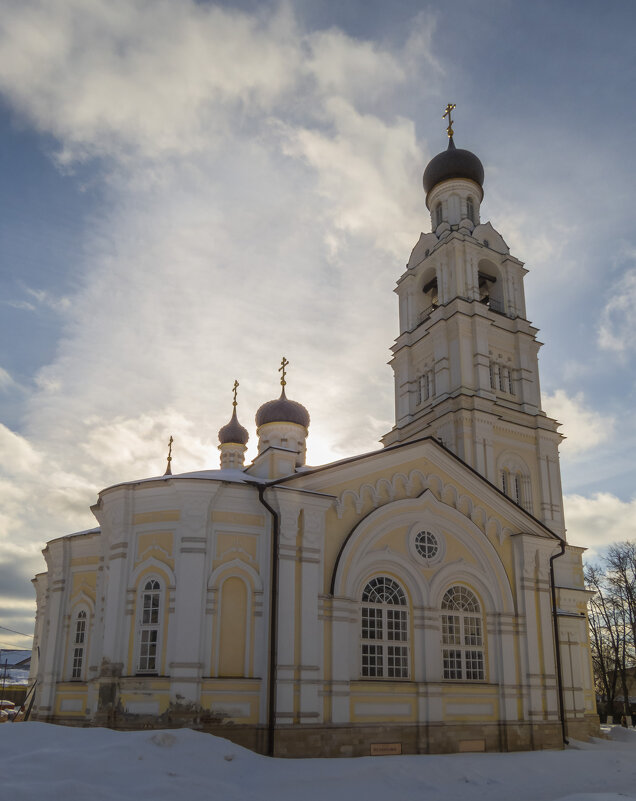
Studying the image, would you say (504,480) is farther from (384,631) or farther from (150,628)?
(150,628)

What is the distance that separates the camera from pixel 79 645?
19.8 meters

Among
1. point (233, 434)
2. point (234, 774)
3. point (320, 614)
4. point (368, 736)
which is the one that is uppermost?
point (233, 434)

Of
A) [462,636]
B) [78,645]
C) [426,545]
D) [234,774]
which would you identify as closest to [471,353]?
[426,545]

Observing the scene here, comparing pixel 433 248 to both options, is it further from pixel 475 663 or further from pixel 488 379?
pixel 475 663

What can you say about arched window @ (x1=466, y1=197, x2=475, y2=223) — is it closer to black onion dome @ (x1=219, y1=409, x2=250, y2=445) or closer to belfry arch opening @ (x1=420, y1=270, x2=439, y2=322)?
belfry arch opening @ (x1=420, y1=270, x2=439, y2=322)

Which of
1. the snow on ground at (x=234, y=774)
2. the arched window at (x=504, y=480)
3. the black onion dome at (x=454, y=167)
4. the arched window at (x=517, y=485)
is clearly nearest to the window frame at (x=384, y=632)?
the snow on ground at (x=234, y=774)

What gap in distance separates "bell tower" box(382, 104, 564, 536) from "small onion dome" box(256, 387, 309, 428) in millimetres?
5286

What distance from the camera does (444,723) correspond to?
17.3 metres

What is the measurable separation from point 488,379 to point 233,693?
16.5 meters

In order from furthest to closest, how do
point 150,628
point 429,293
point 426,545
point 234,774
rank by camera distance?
point 429,293, point 426,545, point 150,628, point 234,774

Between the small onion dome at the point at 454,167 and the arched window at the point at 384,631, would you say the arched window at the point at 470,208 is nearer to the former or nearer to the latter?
the small onion dome at the point at 454,167

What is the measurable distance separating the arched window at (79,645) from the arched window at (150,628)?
4797 mm

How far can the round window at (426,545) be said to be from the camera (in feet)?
60.6

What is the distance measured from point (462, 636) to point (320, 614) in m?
4.31
